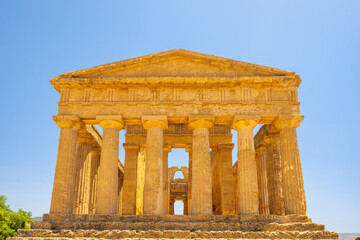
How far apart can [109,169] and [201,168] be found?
5745mm

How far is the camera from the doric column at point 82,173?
80.4 feet

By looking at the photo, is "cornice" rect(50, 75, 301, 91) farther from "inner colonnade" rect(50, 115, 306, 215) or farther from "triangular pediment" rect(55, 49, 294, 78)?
"inner colonnade" rect(50, 115, 306, 215)

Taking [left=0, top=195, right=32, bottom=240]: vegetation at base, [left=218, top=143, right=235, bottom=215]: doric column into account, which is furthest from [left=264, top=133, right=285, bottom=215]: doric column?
[left=0, top=195, right=32, bottom=240]: vegetation at base

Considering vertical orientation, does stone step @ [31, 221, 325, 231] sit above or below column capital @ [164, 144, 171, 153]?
below

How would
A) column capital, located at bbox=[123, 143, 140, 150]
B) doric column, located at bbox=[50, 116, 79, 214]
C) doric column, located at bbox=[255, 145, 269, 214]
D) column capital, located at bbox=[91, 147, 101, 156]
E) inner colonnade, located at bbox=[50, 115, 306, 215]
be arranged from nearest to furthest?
inner colonnade, located at bbox=[50, 115, 306, 215], doric column, located at bbox=[50, 116, 79, 214], doric column, located at bbox=[255, 145, 269, 214], column capital, located at bbox=[123, 143, 140, 150], column capital, located at bbox=[91, 147, 101, 156]

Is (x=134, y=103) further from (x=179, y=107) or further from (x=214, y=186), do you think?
(x=214, y=186)

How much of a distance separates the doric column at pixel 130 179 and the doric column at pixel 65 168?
20.3 feet

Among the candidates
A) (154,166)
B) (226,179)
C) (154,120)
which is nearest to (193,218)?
(154,166)

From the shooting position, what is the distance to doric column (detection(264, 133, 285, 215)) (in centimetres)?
2447

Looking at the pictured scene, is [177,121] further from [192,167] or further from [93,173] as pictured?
[93,173]

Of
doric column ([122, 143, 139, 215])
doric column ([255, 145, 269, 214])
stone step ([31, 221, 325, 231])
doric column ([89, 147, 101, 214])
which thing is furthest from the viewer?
doric column ([89, 147, 101, 214])

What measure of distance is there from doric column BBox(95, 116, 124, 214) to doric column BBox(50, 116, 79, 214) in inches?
72.4

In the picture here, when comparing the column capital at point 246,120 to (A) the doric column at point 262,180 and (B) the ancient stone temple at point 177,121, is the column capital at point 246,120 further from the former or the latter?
(A) the doric column at point 262,180

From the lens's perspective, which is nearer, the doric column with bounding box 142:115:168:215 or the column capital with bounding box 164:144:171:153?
the doric column with bounding box 142:115:168:215
